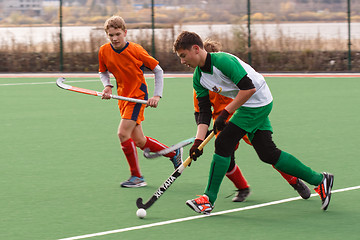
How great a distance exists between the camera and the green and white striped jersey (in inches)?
207

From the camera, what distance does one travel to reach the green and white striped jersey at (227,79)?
5246 millimetres

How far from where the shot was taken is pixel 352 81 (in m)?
16.1

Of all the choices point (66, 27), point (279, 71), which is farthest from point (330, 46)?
point (66, 27)

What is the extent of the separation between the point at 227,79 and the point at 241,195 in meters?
1.11

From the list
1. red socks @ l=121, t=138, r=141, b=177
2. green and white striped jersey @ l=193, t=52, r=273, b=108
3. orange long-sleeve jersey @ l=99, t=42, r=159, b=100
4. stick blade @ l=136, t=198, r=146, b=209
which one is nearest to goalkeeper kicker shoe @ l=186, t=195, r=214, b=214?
stick blade @ l=136, t=198, r=146, b=209

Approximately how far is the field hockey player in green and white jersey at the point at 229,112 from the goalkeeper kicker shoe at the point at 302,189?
0.25 meters

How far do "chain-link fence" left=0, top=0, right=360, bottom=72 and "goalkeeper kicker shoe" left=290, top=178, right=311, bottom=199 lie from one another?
13184 mm

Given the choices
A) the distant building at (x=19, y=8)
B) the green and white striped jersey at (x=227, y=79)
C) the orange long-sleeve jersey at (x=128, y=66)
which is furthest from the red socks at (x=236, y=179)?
the distant building at (x=19, y=8)

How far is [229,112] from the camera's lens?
526 centimetres

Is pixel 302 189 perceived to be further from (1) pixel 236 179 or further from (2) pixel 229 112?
(2) pixel 229 112

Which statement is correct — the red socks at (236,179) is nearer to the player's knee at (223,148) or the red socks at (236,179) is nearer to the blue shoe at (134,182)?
the player's knee at (223,148)

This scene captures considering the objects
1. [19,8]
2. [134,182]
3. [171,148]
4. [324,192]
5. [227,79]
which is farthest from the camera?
[19,8]

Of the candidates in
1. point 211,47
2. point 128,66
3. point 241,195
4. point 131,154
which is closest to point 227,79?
point 211,47

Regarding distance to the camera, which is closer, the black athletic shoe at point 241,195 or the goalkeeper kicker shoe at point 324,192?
the goalkeeper kicker shoe at point 324,192
